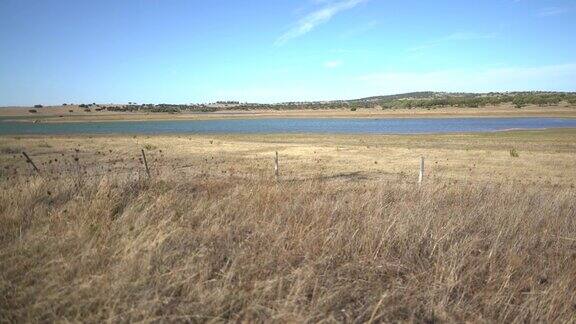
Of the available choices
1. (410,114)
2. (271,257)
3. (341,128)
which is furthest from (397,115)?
(271,257)

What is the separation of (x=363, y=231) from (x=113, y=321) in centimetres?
301

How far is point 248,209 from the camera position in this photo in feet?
20.2

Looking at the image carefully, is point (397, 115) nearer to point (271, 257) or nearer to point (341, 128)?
point (341, 128)

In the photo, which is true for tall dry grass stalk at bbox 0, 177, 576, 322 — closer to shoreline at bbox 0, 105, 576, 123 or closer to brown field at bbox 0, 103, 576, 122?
brown field at bbox 0, 103, 576, 122

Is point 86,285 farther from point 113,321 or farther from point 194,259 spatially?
point 194,259

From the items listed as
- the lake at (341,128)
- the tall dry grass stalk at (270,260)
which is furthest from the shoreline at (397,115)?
the tall dry grass stalk at (270,260)

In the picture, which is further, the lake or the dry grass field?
the lake

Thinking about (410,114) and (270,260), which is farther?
(410,114)

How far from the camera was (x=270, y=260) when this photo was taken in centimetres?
443

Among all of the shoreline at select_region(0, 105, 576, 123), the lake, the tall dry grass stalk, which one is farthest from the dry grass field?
the shoreline at select_region(0, 105, 576, 123)

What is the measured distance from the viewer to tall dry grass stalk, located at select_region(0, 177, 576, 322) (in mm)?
3699

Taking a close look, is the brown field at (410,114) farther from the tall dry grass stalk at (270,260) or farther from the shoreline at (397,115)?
the tall dry grass stalk at (270,260)

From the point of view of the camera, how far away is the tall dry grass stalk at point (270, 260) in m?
3.70

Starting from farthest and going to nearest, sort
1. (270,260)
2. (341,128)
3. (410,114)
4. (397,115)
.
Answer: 1. (410,114)
2. (397,115)
3. (341,128)
4. (270,260)
